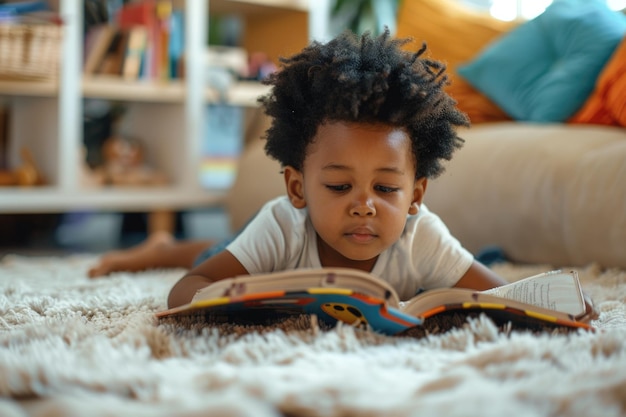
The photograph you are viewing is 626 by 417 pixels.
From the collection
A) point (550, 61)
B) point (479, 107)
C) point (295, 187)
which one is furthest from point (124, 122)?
point (295, 187)

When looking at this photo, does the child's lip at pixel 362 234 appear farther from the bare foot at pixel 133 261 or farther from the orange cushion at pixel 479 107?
the orange cushion at pixel 479 107

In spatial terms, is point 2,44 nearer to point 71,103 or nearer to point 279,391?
point 71,103

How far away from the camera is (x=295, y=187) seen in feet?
3.41

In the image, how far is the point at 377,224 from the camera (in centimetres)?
94

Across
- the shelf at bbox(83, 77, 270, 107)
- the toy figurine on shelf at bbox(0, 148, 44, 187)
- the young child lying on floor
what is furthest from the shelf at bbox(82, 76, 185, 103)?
the young child lying on floor

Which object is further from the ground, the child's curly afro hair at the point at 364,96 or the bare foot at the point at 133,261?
the child's curly afro hair at the point at 364,96

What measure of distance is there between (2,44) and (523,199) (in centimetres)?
141

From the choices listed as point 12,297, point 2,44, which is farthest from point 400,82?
point 2,44

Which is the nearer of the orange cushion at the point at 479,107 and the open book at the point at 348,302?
the open book at the point at 348,302

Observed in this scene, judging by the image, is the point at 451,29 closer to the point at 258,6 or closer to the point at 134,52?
the point at 258,6

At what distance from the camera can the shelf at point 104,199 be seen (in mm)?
2146

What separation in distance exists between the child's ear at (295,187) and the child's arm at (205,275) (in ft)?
0.39

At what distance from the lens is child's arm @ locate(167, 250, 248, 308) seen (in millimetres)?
931

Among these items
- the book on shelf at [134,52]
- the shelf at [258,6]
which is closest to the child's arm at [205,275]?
the book on shelf at [134,52]
